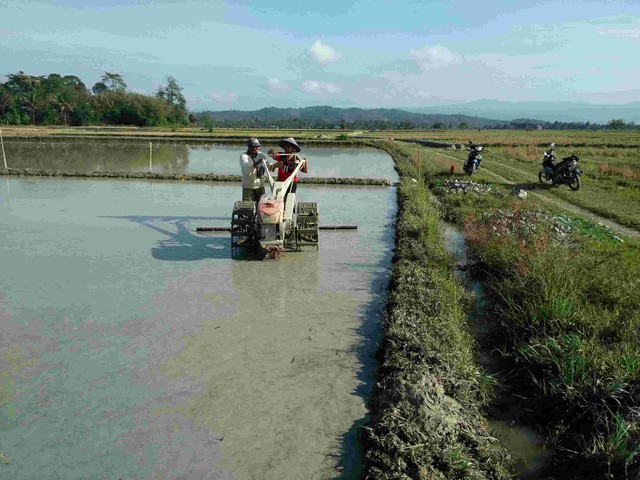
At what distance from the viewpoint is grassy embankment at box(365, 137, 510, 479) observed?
3064 mm

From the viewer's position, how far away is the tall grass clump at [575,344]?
3.21m

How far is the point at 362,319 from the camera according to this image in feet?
18.5

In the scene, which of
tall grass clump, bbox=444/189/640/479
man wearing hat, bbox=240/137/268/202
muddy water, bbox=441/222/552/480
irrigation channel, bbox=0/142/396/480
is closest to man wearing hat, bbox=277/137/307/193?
man wearing hat, bbox=240/137/268/202

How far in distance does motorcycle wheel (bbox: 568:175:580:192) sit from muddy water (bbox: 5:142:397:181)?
21.0 feet

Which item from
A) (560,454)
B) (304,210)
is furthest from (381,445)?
(304,210)

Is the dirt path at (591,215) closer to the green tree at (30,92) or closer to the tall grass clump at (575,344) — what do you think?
the tall grass clump at (575,344)

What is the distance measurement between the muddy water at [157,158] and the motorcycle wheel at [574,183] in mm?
6393

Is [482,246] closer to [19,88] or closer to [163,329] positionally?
[163,329]

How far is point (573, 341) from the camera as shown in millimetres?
4230

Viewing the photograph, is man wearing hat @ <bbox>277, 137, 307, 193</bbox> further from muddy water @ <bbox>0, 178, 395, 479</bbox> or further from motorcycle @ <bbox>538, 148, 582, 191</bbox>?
motorcycle @ <bbox>538, 148, 582, 191</bbox>

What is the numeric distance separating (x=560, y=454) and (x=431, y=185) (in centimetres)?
1282

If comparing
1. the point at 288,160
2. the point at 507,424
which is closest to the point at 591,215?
the point at 288,160

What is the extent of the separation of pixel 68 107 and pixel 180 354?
6492 centimetres

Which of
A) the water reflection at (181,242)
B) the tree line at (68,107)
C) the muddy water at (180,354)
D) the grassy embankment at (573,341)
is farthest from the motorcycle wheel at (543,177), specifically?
the tree line at (68,107)
